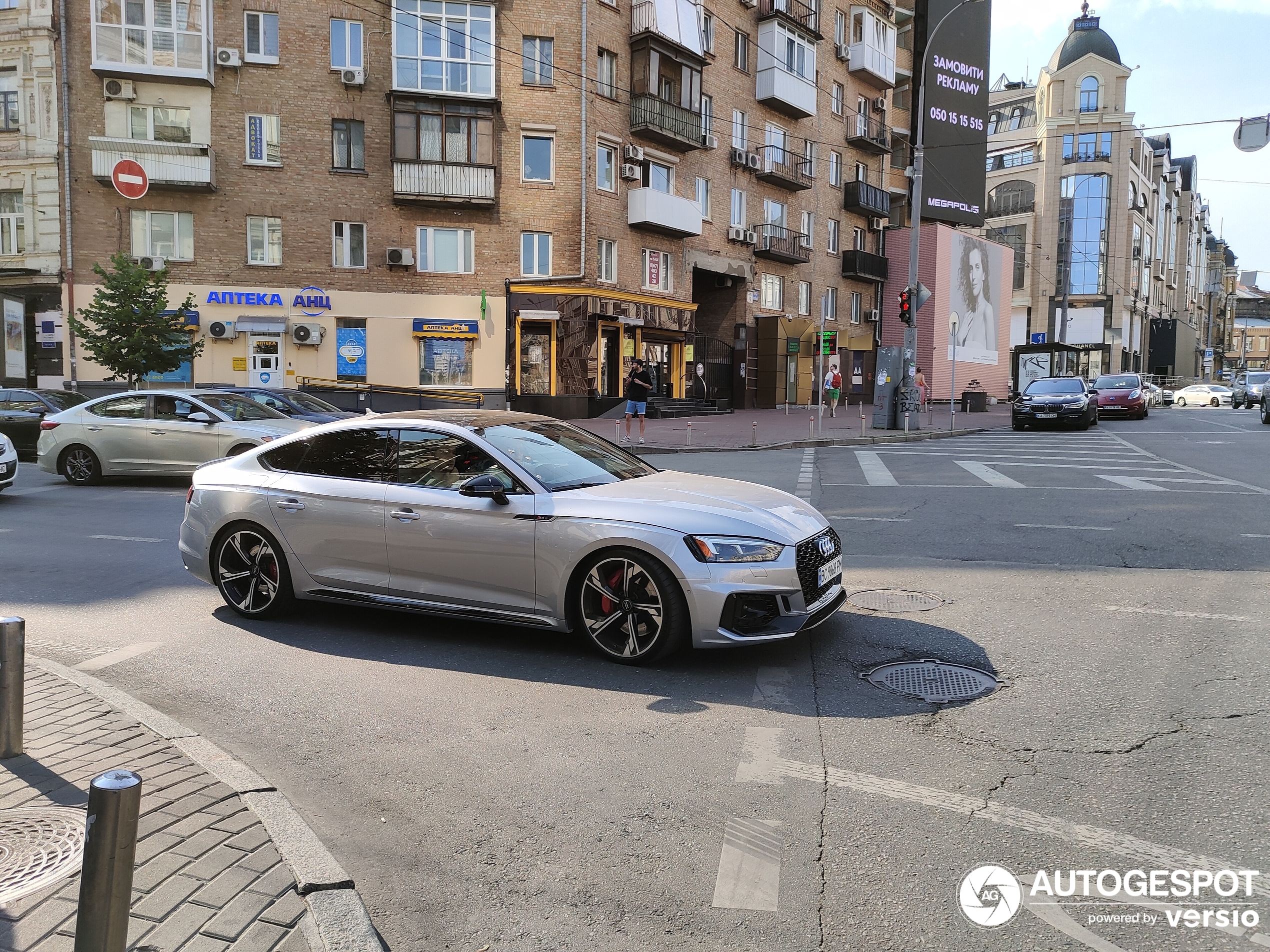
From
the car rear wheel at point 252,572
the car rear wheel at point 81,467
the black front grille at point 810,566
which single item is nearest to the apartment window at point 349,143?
the car rear wheel at point 81,467

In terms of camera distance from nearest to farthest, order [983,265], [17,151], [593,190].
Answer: [17,151], [593,190], [983,265]

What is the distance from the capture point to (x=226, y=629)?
643cm

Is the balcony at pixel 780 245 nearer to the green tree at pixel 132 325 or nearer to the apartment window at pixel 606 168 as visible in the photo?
the apartment window at pixel 606 168

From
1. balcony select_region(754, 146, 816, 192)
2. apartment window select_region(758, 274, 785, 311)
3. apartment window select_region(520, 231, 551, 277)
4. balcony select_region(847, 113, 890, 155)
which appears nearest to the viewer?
apartment window select_region(520, 231, 551, 277)

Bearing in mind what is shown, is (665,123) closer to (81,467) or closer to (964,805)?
(81,467)

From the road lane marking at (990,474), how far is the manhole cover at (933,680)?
860cm

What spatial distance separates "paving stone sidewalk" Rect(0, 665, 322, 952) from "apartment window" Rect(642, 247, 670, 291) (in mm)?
30347

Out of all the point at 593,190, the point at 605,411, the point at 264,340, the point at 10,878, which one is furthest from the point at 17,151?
the point at 10,878

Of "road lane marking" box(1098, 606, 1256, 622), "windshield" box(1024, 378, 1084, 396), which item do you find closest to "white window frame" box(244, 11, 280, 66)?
"windshield" box(1024, 378, 1084, 396)

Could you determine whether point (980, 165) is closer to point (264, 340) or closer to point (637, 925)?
point (264, 340)

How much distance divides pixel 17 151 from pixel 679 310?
2152cm

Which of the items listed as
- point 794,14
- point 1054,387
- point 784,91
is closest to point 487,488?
point 1054,387

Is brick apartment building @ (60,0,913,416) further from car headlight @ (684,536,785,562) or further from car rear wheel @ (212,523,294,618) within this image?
car headlight @ (684,536,785,562)

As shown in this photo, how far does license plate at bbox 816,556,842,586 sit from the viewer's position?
18.2 feet
